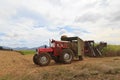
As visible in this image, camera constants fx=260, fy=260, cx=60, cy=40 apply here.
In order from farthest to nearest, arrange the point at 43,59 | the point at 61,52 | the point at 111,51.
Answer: the point at 111,51 → the point at 61,52 → the point at 43,59

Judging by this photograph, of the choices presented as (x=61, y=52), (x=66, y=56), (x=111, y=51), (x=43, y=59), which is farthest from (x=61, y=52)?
(x=111, y=51)

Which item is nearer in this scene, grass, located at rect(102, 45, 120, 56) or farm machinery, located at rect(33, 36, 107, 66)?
farm machinery, located at rect(33, 36, 107, 66)

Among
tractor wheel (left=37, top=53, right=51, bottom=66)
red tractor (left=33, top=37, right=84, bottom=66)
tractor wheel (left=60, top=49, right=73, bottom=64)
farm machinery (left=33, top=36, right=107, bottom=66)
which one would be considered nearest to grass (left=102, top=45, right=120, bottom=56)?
farm machinery (left=33, top=36, right=107, bottom=66)

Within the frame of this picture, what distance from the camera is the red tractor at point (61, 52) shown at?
16.6 metres

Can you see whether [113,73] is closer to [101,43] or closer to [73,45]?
[73,45]

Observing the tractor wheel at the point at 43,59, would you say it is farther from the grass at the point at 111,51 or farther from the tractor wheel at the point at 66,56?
the grass at the point at 111,51

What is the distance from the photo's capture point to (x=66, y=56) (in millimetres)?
17516

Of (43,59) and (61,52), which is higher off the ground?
(61,52)

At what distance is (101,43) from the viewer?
910 inches

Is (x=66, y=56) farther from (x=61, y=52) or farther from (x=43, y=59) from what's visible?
(x=43, y=59)

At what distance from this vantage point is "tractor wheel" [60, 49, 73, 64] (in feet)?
56.9

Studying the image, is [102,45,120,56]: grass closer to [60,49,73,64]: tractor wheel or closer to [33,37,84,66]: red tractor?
[33,37,84,66]: red tractor

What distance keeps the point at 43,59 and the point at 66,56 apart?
1756 mm

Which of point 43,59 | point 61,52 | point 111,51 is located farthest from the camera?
point 111,51
